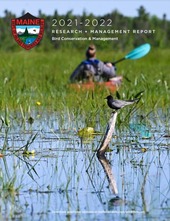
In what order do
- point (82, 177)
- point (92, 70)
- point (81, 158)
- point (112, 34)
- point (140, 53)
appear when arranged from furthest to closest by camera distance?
point (112, 34), point (140, 53), point (92, 70), point (81, 158), point (82, 177)

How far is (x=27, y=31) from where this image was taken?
378 inches

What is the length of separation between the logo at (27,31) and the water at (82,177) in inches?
48.4

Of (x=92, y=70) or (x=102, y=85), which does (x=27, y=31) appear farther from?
(x=92, y=70)

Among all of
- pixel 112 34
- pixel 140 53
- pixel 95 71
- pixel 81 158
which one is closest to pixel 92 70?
pixel 95 71

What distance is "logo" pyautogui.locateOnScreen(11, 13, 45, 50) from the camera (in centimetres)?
941

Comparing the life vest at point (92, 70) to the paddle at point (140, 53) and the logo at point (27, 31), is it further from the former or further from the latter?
the logo at point (27, 31)

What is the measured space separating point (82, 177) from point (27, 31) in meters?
3.93

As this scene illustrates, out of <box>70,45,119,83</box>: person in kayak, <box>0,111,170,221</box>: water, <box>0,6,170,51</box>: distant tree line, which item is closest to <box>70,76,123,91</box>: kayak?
<box>70,45,119,83</box>: person in kayak

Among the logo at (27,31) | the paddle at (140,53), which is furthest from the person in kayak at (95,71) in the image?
the logo at (27,31)

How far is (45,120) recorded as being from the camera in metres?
9.30

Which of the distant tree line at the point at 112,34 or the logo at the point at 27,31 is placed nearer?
the logo at the point at 27,31

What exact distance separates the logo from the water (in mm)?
1228

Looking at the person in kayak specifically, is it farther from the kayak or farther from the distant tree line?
the distant tree line

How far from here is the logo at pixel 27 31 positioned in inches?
370
